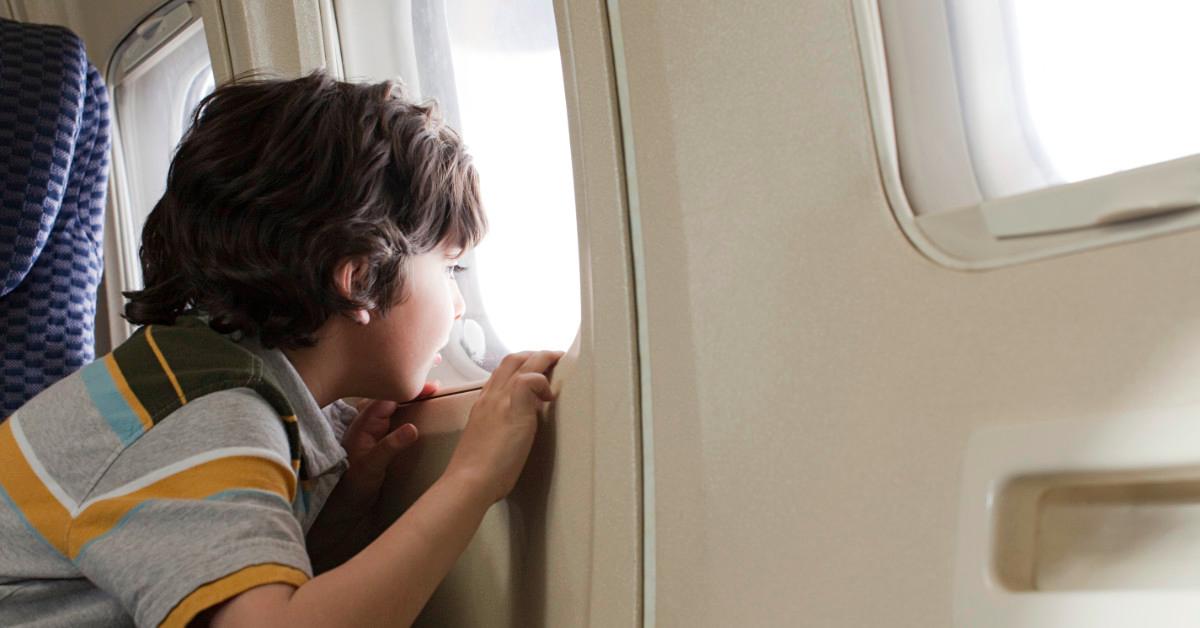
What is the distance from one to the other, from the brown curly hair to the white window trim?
22.8 inches

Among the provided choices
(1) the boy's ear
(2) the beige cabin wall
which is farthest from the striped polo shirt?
(2) the beige cabin wall

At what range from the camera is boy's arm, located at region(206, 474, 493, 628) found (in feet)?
2.69

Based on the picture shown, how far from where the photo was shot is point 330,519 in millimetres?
1233

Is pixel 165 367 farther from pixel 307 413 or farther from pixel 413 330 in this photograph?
pixel 413 330

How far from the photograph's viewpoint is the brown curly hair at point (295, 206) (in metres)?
1.10

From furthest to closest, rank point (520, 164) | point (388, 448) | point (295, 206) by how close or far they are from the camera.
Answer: point (520, 164), point (388, 448), point (295, 206)

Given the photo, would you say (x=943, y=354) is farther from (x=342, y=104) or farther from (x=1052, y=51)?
(x=342, y=104)

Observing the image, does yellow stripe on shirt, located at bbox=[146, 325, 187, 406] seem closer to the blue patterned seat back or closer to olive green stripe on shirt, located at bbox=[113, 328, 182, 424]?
olive green stripe on shirt, located at bbox=[113, 328, 182, 424]

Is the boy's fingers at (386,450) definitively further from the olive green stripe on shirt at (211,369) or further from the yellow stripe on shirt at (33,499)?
the yellow stripe on shirt at (33,499)

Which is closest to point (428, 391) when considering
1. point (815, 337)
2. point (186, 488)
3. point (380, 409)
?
point (380, 409)

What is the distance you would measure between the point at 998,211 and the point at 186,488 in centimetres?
65

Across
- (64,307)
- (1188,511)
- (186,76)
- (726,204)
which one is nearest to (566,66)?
(726,204)

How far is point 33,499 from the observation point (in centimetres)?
96

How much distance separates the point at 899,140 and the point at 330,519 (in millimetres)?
804
